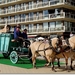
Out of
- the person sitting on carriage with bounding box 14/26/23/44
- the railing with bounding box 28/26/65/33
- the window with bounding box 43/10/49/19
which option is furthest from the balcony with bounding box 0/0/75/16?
the person sitting on carriage with bounding box 14/26/23/44

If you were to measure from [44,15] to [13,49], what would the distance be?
2609cm

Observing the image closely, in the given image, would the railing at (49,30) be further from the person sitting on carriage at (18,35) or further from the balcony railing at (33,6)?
the person sitting on carriage at (18,35)

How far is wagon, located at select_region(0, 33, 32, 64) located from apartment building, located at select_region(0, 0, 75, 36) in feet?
→ 72.9

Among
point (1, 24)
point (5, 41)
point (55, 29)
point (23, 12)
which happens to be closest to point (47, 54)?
point (5, 41)

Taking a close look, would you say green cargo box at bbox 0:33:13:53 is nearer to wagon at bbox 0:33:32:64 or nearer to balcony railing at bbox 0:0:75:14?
wagon at bbox 0:33:32:64

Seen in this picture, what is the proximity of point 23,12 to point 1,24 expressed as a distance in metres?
7.77

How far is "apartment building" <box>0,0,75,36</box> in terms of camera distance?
37.0m

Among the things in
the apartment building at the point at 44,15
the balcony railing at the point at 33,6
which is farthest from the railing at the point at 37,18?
the balcony railing at the point at 33,6

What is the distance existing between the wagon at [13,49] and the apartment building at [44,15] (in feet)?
72.9

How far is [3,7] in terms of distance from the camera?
51562 millimetres

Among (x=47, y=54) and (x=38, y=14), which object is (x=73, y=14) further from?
(x=47, y=54)

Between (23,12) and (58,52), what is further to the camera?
(23,12)

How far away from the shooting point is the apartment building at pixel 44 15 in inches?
1455

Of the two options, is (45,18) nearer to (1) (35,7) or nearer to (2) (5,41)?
(1) (35,7)
